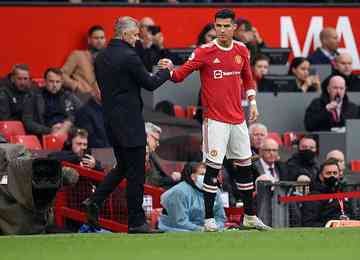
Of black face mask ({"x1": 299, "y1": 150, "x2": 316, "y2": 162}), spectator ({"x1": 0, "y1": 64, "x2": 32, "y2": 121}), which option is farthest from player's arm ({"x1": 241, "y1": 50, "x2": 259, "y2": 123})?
spectator ({"x1": 0, "y1": 64, "x2": 32, "y2": 121})

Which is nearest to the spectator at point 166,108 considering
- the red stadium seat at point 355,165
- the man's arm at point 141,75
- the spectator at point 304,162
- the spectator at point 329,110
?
the spectator at point 329,110

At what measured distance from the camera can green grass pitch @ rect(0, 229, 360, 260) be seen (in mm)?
13195

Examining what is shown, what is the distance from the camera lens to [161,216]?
16578 millimetres

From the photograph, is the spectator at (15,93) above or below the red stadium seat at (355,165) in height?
above

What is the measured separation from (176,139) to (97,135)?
1093mm

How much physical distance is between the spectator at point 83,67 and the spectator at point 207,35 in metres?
1.31

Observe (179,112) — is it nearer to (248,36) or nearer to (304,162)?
(248,36)

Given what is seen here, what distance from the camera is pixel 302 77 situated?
2202 cm

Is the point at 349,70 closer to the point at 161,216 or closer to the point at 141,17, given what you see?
the point at 141,17

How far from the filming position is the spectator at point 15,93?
65.3 feet

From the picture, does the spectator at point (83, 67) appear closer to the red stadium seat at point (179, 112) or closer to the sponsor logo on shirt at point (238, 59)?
the red stadium seat at point (179, 112)

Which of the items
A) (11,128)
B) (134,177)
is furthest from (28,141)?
(134,177)

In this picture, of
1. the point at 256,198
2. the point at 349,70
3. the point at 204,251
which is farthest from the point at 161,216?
the point at 349,70

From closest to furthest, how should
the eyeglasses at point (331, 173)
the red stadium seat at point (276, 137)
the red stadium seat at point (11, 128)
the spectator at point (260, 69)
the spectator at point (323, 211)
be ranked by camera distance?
the spectator at point (323, 211) → the eyeglasses at point (331, 173) → the red stadium seat at point (11, 128) → the red stadium seat at point (276, 137) → the spectator at point (260, 69)
